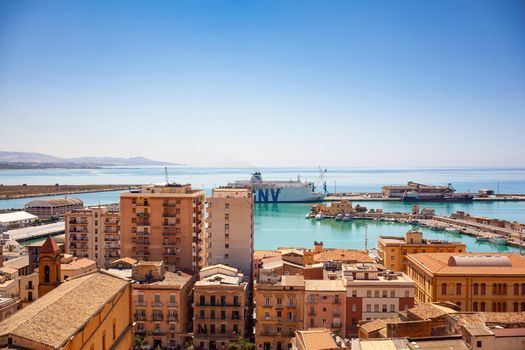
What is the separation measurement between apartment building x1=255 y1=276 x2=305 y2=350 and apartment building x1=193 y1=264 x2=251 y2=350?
826 millimetres

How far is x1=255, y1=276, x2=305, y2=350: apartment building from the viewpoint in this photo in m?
16.7

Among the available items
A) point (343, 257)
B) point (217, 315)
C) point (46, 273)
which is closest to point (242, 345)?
point (217, 315)

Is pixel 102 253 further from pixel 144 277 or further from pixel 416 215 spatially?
pixel 416 215

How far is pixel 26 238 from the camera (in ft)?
132

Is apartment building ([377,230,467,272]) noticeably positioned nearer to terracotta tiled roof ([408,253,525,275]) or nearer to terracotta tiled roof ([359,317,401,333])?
terracotta tiled roof ([408,253,525,275])

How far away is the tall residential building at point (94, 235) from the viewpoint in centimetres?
2620

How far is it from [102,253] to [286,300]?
1339 centimetres

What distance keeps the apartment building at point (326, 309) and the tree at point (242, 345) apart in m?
1.97

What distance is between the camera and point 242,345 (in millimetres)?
15875

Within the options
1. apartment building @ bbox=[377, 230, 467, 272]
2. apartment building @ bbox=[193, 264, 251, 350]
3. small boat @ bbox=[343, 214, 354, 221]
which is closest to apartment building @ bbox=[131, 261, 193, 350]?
apartment building @ bbox=[193, 264, 251, 350]

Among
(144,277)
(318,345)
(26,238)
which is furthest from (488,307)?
(26,238)

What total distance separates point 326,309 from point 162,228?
30.5ft

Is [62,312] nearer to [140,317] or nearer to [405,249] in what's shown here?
[140,317]

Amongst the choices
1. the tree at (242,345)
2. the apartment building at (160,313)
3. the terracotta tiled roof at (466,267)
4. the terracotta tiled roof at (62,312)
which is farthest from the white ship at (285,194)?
the terracotta tiled roof at (62,312)
